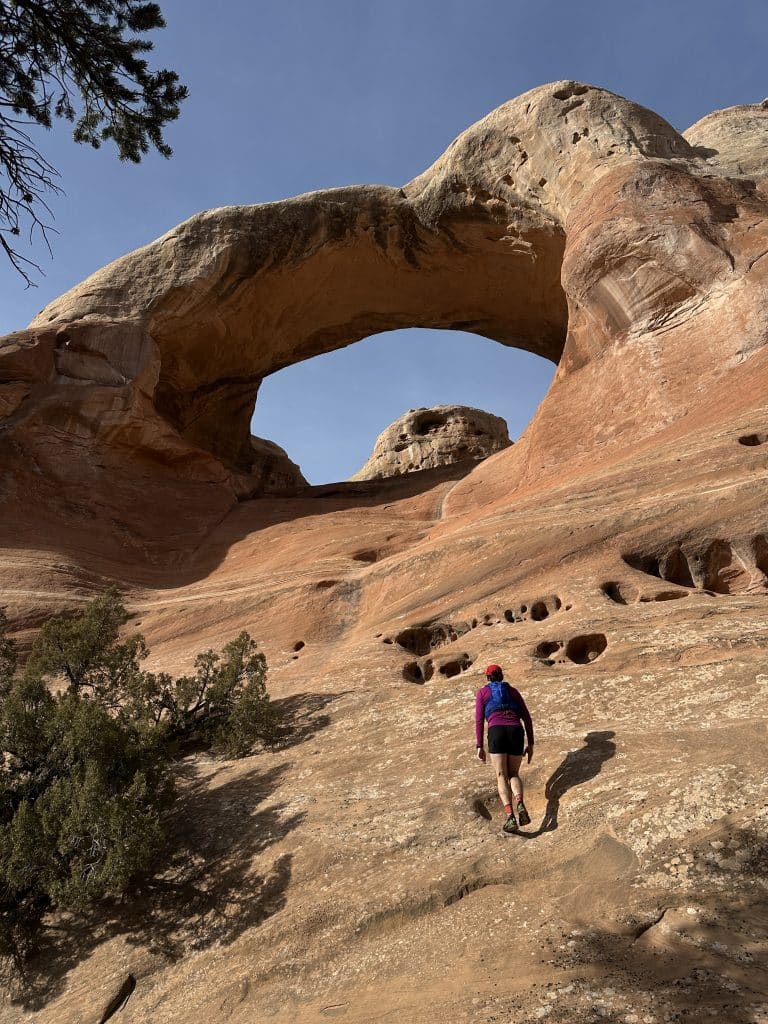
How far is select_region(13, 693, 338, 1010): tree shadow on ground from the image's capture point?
18.3 feet

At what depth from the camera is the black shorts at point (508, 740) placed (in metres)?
5.81

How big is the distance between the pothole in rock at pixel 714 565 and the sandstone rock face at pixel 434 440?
22.0 m

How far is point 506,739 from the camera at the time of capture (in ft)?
19.1

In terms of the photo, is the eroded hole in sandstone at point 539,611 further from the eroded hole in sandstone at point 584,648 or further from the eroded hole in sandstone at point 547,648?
the eroded hole in sandstone at point 584,648

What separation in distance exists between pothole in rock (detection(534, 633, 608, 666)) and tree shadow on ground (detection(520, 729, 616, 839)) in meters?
2.23

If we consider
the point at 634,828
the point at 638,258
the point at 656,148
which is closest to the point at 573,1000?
the point at 634,828

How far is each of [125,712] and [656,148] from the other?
17113 millimetres

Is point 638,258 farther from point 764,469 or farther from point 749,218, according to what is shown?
point 764,469

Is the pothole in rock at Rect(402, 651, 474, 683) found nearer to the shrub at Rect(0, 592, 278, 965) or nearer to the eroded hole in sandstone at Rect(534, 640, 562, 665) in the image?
the eroded hole in sandstone at Rect(534, 640, 562, 665)

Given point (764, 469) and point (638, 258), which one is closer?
point (764, 469)

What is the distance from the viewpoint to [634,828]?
496 cm

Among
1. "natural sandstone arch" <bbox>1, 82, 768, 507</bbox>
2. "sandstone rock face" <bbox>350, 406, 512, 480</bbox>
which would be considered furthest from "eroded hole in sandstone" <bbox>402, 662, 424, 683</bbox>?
"sandstone rock face" <bbox>350, 406, 512, 480</bbox>

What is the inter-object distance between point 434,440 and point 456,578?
73.8 ft

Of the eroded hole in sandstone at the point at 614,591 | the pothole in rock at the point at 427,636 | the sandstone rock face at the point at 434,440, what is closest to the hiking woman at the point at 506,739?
the eroded hole in sandstone at the point at 614,591
